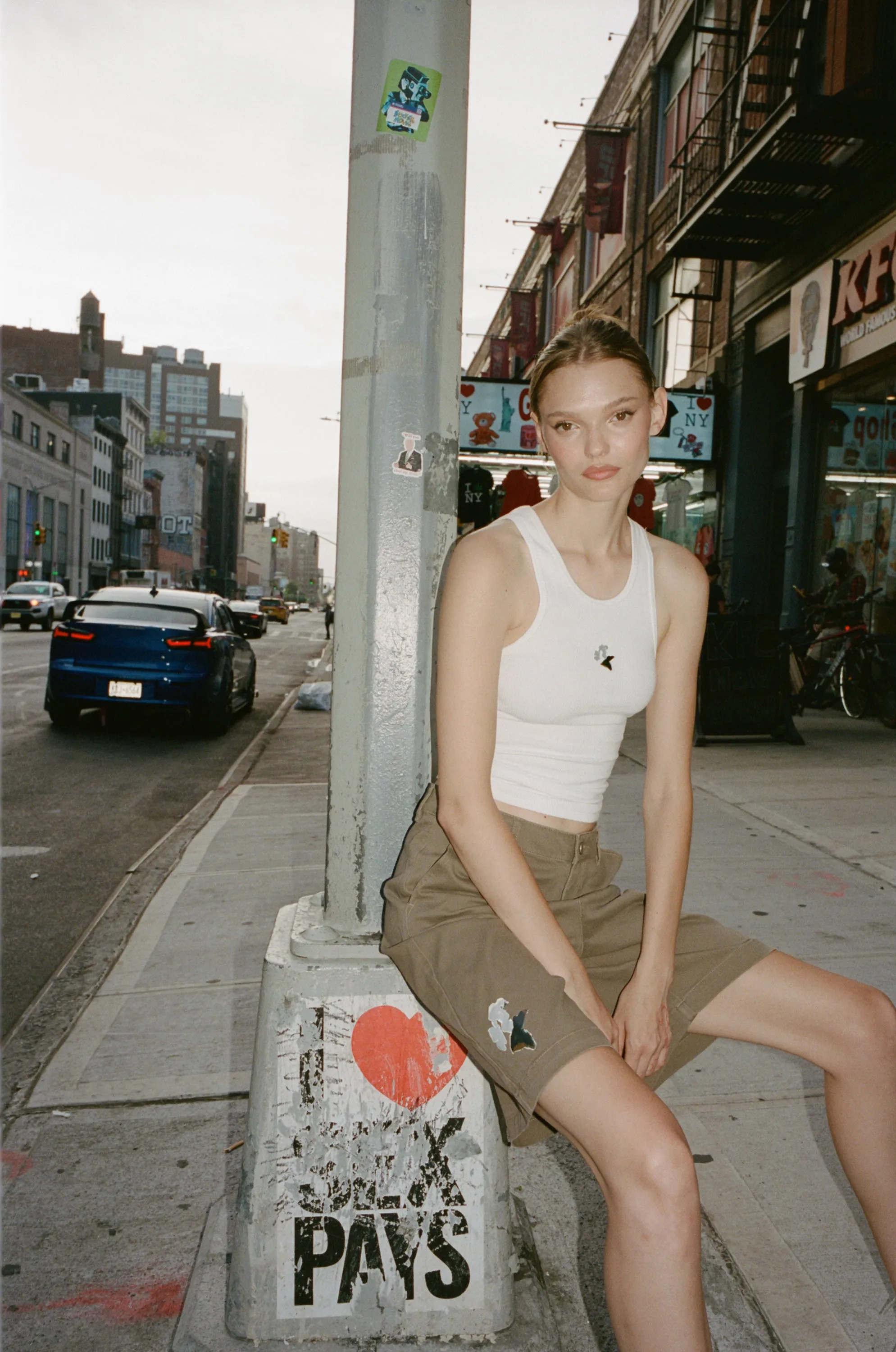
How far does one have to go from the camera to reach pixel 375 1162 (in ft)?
6.35

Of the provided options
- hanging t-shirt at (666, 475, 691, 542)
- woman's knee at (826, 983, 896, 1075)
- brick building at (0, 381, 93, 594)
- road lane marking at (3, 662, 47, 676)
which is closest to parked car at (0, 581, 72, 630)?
road lane marking at (3, 662, 47, 676)

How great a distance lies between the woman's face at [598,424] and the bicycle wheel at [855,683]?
967 centimetres

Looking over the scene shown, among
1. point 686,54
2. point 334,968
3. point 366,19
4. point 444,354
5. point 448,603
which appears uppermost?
point 686,54

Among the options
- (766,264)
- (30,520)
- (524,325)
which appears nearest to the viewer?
(766,264)

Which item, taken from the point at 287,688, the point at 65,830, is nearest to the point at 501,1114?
the point at 65,830

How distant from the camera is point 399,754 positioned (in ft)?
6.73

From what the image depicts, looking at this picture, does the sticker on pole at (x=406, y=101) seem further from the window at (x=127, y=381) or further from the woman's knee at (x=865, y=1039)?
the window at (x=127, y=381)

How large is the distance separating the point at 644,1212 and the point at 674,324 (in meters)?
18.9

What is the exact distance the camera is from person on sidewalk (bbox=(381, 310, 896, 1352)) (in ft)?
5.55

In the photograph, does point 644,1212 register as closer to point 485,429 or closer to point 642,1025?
point 642,1025

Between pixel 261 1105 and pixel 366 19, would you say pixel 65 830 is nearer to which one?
pixel 261 1105

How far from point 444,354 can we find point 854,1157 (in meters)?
1.69

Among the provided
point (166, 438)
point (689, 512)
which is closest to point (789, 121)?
point (689, 512)

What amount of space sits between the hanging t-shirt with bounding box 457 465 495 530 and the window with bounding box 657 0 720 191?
25.3 feet
